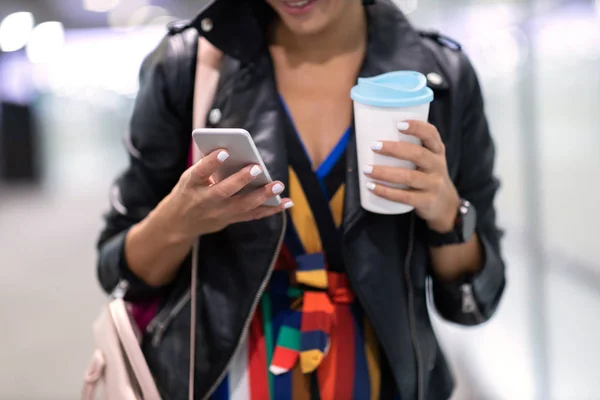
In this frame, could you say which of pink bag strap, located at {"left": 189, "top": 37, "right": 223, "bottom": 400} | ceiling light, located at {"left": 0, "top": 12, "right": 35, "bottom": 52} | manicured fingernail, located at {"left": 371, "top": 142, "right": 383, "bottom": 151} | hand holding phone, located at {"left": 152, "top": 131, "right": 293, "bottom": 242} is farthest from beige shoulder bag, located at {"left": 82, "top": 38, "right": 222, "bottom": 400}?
ceiling light, located at {"left": 0, "top": 12, "right": 35, "bottom": 52}

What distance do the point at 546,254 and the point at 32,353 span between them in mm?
2598

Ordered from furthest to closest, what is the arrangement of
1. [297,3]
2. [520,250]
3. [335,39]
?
[520,250]
[335,39]
[297,3]

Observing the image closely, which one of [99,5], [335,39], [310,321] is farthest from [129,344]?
[99,5]

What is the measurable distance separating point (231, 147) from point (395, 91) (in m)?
0.24

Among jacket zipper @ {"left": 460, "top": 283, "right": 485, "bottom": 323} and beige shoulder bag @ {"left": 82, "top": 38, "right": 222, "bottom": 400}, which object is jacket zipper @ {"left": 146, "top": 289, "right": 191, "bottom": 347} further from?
jacket zipper @ {"left": 460, "top": 283, "right": 485, "bottom": 323}

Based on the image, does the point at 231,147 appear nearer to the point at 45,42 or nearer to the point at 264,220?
the point at 264,220

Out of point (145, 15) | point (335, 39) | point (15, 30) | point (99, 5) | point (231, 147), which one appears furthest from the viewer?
point (15, 30)

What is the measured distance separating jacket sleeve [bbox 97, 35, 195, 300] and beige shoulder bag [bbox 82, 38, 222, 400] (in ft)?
0.12

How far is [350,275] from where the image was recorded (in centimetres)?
89

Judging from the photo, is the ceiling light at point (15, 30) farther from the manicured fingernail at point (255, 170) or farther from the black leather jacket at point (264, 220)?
the manicured fingernail at point (255, 170)

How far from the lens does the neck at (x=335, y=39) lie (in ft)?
3.31

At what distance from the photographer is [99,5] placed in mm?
6457

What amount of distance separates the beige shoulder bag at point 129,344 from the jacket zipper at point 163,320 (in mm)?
26

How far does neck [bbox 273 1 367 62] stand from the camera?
101 cm
